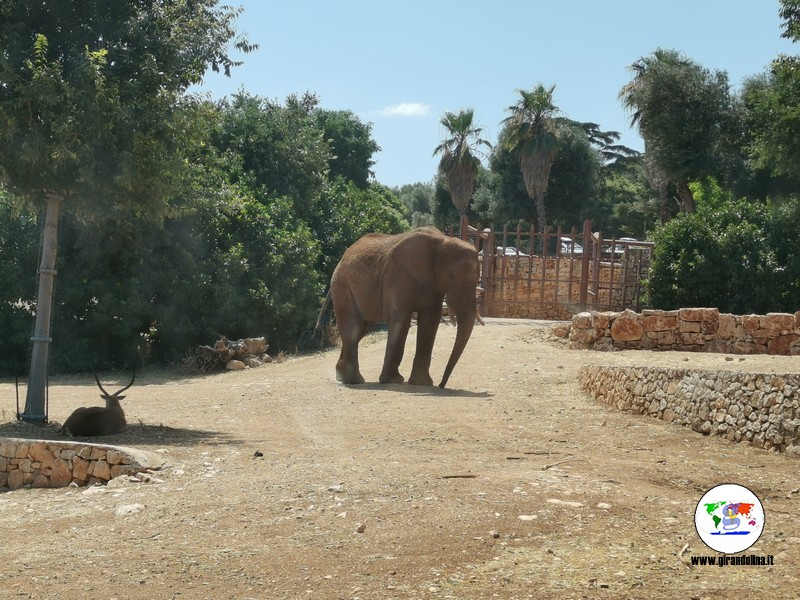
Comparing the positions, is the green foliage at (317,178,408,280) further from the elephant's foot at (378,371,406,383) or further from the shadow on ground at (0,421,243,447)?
the shadow on ground at (0,421,243,447)

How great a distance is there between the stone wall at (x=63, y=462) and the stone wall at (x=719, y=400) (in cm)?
557

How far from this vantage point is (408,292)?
15.4 metres

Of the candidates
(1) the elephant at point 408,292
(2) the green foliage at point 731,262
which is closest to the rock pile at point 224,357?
(1) the elephant at point 408,292

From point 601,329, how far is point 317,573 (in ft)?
44.6

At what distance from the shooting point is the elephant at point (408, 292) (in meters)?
14.9

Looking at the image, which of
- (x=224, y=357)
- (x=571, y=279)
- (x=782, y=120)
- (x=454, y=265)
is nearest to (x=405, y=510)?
(x=454, y=265)

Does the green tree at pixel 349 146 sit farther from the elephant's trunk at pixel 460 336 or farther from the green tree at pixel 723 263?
the elephant's trunk at pixel 460 336

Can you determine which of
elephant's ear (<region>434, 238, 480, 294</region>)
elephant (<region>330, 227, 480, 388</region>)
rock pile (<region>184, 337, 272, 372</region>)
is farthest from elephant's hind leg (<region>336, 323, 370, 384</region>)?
rock pile (<region>184, 337, 272, 372</region>)

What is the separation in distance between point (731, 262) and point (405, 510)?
17618 millimetres

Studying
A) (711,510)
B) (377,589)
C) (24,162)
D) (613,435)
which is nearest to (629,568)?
(711,510)

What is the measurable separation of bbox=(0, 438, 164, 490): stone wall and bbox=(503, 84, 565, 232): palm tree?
126 feet

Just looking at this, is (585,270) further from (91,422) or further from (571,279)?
(91,422)

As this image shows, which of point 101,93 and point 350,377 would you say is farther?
point 350,377

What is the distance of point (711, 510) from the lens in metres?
5.86
